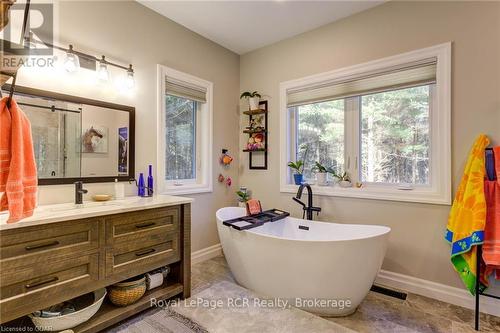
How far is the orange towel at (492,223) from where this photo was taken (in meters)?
1.78

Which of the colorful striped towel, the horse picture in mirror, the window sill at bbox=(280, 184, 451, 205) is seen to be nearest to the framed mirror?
the horse picture in mirror

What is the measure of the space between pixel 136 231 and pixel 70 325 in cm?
64

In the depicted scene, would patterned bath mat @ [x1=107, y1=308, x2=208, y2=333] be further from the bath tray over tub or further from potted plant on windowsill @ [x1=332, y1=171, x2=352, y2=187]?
potted plant on windowsill @ [x1=332, y1=171, x2=352, y2=187]

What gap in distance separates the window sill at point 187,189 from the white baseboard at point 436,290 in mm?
2087

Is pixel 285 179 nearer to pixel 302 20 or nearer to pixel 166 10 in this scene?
pixel 302 20

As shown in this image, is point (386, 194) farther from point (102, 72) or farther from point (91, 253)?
point (102, 72)

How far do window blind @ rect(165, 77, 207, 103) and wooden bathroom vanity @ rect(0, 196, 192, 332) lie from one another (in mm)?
1301

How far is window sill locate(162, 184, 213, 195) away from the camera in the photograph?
2734 millimetres

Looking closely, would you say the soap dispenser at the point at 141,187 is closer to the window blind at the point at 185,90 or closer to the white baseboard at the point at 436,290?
the window blind at the point at 185,90

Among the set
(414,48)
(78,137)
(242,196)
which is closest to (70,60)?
(78,137)

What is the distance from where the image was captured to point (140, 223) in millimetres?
1885

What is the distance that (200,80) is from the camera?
9.95 ft

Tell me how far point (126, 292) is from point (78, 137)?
127 cm

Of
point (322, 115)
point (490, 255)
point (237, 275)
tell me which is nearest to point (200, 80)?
point (322, 115)
